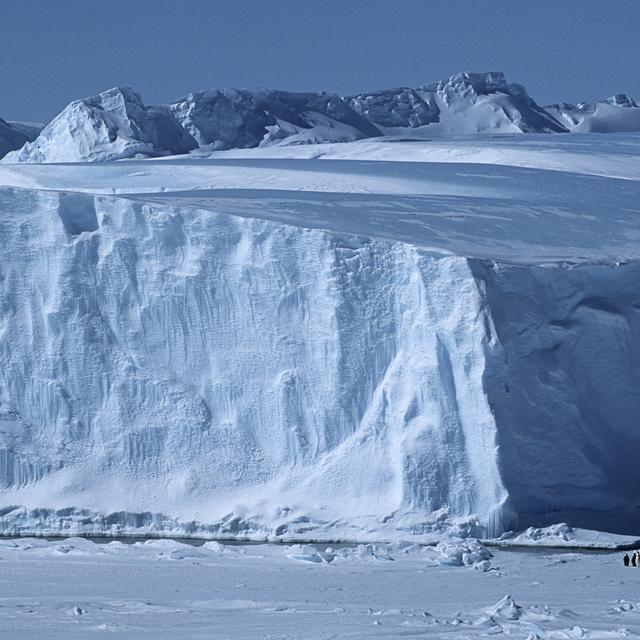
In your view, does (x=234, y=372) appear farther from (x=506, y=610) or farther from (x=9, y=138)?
(x=9, y=138)

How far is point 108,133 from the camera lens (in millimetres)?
30859

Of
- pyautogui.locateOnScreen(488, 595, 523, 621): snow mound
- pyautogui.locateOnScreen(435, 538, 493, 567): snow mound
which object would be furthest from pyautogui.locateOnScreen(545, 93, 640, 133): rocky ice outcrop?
pyautogui.locateOnScreen(488, 595, 523, 621): snow mound

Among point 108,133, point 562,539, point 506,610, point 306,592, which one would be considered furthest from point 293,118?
point 506,610

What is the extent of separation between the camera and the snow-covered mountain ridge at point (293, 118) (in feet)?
103

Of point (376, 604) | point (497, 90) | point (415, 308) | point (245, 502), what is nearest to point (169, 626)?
point (376, 604)

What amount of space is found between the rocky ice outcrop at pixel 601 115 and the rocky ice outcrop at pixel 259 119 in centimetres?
857

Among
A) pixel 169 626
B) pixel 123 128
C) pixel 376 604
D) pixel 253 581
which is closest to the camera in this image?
pixel 169 626

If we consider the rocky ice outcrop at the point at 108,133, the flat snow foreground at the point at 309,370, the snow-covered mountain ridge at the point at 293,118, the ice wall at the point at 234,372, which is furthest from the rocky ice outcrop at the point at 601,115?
the ice wall at the point at 234,372

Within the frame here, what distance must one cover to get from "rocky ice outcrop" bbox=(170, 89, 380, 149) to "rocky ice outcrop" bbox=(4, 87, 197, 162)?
0.97 m

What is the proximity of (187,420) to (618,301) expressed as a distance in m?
4.73

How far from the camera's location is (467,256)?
1325cm

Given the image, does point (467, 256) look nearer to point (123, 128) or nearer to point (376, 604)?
point (376, 604)

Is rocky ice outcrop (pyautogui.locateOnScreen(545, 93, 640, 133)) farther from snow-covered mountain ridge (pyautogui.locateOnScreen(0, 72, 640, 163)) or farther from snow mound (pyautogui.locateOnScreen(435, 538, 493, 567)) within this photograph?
snow mound (pyautogui.locateOnScreen(435, 538, 493, 567))

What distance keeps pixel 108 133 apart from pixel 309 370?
18.7 m
